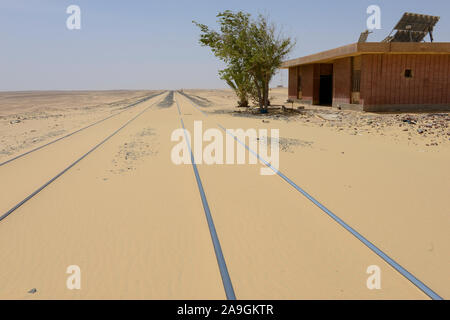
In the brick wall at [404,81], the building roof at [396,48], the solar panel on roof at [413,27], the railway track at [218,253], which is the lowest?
the railway track at [218,253]

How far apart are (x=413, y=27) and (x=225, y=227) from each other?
23.8m

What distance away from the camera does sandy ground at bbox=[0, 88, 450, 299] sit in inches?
133

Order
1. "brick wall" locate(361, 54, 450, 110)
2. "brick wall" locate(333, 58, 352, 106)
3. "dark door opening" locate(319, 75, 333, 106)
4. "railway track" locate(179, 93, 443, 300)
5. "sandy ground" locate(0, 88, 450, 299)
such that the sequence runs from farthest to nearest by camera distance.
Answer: "dark door opening" locate(319, 75, 333, 106)
"brick wall" locate(333, 58, 352, 106)
"brick wall" locate(361, 54, 450, 110)
"sandy ground" locate(0, 88, 450, 299)
"railway track" locate(179, 93, 443, 300)

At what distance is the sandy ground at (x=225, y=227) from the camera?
3391 millimetres

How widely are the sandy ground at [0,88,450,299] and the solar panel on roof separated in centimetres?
1637

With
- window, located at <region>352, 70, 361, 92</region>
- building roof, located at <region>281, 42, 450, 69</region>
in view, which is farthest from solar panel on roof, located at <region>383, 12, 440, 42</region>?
window, located at <region>352, 70, 361, 92</region>

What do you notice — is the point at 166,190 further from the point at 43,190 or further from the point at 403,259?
the point at 403,259

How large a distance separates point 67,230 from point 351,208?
4.28m

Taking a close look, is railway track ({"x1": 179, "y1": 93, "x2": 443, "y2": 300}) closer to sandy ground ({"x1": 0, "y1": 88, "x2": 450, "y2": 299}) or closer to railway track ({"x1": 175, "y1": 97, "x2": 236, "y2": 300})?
sandy ground ({"x1": 0, "y1": 88, "x2": 450, "y2": 299})

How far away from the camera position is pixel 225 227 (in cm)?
472

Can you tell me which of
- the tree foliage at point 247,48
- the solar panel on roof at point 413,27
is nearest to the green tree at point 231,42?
the tree foliage at point 247,48

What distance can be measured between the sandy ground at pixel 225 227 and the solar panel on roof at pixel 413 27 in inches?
645

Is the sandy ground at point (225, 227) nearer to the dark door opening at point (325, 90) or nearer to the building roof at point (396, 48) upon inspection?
the building roof at point (396, 48)

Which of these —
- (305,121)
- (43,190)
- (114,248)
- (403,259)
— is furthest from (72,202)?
(305,121)
